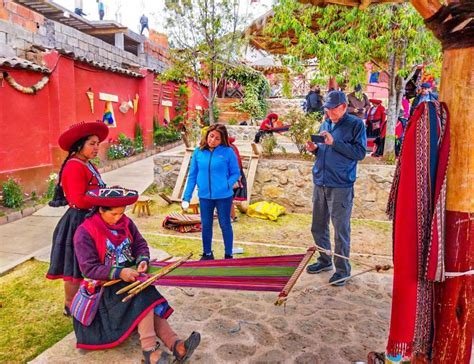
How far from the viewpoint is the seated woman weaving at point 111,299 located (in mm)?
2312

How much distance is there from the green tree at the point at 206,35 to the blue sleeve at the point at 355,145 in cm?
648

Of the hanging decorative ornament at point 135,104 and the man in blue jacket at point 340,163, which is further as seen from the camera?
the hanging decorative ornament at point 135,104

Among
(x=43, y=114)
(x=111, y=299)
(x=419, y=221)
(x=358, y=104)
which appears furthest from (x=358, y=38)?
(x=43, y=114)

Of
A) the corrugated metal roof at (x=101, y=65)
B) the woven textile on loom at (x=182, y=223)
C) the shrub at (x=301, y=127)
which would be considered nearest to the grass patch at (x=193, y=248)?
the woven textile on loom at (x=182, y=223)

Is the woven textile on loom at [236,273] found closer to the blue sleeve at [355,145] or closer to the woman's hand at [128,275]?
the woman's hand at [128,275]

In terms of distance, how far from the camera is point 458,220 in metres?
1.62

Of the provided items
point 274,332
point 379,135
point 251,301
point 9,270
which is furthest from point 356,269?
point 379,135

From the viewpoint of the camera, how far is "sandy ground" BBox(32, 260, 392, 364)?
249cm

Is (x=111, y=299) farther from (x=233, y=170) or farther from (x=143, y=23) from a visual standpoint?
(x=143, y=23)

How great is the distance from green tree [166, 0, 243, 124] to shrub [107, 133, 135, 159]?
2636 millimetres

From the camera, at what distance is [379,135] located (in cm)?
818

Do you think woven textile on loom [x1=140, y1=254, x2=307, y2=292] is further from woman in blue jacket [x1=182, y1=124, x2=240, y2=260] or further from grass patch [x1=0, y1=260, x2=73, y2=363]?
woman in blue jacket [x1=182, y1=124, x2=240, y2=260]

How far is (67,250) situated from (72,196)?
365 millimetres

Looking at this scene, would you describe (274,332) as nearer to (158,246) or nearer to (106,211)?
(106,211)
